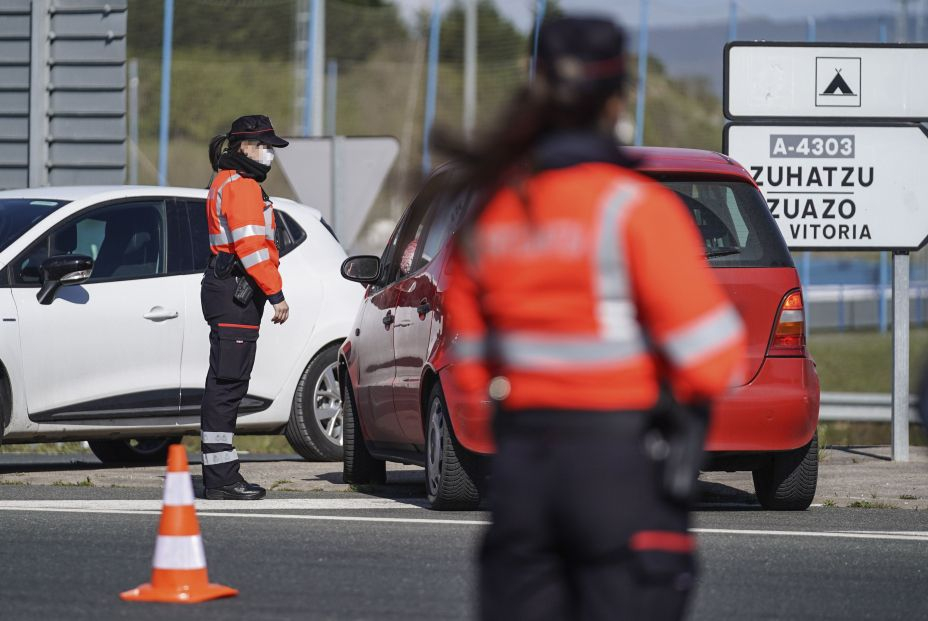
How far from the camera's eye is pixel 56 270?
10.8 m

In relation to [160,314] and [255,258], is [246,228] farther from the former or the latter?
[160,314]

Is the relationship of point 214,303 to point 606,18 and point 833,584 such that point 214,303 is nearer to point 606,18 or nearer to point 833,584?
point 833,584

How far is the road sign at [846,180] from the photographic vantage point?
13172 millimetres

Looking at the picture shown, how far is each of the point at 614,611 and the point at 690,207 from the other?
5.72 meters

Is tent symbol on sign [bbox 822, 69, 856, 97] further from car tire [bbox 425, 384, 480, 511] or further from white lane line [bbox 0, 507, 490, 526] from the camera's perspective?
white lane line [bbox 0, 507, 490, 526]

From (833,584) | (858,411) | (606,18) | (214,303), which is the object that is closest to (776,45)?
(858,411)

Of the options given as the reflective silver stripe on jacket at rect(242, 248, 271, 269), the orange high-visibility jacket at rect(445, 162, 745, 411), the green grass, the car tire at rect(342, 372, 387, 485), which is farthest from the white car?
the green grass

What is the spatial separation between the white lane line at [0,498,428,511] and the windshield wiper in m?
2.04

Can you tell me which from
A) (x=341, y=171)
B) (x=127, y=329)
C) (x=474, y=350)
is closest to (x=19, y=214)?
(x=127, y=329)

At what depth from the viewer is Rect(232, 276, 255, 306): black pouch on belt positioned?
9.61 meters

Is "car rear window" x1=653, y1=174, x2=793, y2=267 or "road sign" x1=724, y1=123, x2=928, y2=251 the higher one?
"road sign" x1=724, y1=123, x2=928, y2=251

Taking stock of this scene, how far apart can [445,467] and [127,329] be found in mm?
3212

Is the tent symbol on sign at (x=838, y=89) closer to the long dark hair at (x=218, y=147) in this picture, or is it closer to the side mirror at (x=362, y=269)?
the side mirror at (x=362, y=269)

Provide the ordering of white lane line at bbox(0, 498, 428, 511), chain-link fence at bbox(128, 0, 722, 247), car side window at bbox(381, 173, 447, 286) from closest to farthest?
white lane line at bbox(0, 498, 428, 511)
car side window at bbox(381, 173, 447, 286)
chain-link fence at bbox(128, 0, 722, 247)
